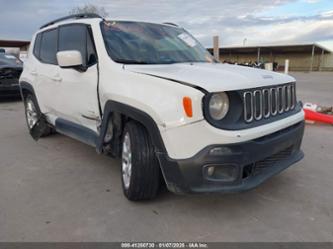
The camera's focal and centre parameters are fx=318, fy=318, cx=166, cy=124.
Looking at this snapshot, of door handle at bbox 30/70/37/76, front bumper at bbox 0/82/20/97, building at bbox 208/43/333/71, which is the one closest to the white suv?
door handle at bbox 30/70/37/76

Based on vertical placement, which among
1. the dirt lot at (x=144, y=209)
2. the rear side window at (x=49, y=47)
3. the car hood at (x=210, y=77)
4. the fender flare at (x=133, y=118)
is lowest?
the dirt lot at (x=144, y=209)

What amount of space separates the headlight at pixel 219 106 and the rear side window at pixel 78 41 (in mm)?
1641

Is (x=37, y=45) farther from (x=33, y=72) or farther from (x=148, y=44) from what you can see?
(x=148, y=44)

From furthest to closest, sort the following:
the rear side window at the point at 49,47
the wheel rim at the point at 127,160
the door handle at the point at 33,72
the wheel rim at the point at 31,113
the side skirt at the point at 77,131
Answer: the wheel rim at the point at 31,113 → the door handle at the point at 33,72 → the rear side window at the point at 49,47 → the side skirt at the point at 77,131 → the wheel rim at the point at 127,160

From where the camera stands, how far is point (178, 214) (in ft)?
9.72

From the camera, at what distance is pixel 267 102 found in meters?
2.93

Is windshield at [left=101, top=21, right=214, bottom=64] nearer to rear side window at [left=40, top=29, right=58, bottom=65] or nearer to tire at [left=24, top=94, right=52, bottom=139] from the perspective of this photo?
rear side window at [left=40, top=29, right=58, bottom=65]

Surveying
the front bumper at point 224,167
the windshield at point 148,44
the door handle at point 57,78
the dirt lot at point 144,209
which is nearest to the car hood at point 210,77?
the windshield at point 148,44

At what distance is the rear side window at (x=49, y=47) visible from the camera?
15.2ft

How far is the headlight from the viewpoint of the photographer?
259 cm

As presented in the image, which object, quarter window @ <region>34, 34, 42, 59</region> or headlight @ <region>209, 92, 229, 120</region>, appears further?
quarter window @ <region>34, 34, 42, 59</region>

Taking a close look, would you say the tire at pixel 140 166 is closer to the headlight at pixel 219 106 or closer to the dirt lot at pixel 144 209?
the dirt lot at pixel 144 209

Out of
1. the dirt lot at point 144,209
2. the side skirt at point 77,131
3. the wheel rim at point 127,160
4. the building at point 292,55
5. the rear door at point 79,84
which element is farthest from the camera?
the building at point 292,55

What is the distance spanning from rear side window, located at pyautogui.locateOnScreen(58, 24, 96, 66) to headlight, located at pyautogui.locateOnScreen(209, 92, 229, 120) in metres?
1.64
